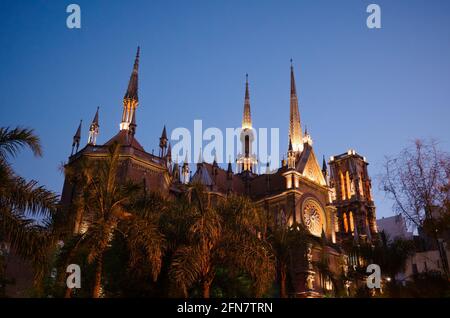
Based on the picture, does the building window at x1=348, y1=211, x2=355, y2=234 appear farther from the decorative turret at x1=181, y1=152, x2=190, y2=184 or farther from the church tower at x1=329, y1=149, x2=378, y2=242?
the decorative turret at x1=181, y1=152, x2=190, y2=184

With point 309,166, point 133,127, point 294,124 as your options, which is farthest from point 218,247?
point 294,124

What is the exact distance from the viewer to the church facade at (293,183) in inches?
1495

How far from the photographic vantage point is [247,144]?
73812 millimetres

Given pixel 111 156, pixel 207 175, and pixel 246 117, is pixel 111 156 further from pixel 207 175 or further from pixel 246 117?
pixel 246 117

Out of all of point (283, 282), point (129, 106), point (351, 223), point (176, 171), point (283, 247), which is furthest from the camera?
point (351, 223)

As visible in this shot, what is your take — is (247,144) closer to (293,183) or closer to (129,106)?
(293,183)

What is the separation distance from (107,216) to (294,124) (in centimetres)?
5642

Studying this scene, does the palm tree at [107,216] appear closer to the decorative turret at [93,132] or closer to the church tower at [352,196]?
the decorative turret at [93,132]

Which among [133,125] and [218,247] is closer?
[218,247]

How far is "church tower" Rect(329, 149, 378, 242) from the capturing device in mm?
77250

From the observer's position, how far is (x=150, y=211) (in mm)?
16062
